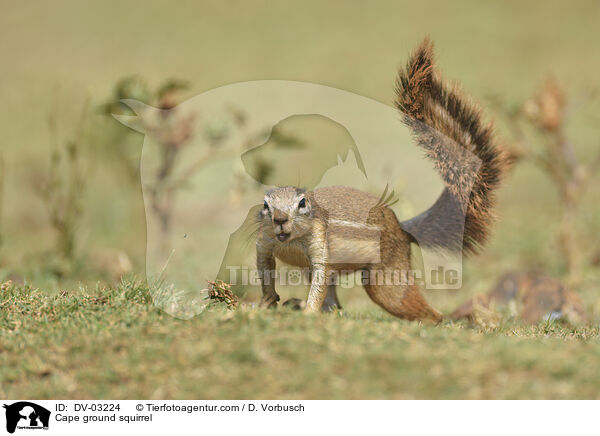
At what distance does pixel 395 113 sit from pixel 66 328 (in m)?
2.37

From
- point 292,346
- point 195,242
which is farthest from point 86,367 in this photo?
point 195,242

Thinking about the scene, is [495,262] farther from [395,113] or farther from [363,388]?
[363,388]

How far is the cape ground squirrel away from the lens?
3.80 metres

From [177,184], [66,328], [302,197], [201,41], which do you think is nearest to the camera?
[66,328]

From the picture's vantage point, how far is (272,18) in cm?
1708

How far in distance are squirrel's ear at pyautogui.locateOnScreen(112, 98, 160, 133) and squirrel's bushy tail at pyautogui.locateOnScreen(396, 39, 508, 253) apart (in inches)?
87.0

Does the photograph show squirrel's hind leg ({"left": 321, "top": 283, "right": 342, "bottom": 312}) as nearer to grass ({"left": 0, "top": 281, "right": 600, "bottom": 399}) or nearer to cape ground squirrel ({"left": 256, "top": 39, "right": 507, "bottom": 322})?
cape ground squirrel ({"left": 256, "top": 39, "right": 507, "bottom": 322})

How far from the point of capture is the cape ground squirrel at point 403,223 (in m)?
3.80
